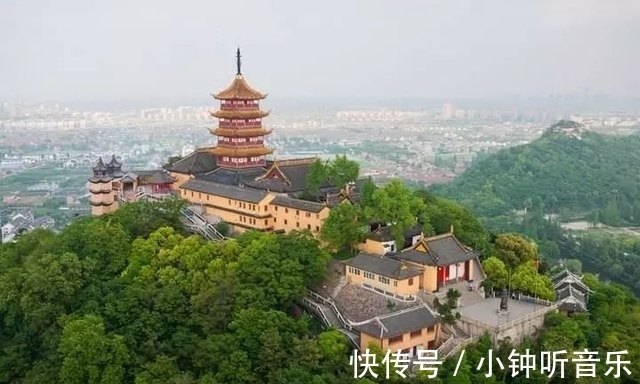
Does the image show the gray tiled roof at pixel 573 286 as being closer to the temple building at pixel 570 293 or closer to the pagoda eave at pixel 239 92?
the temple building at pixel 570 293

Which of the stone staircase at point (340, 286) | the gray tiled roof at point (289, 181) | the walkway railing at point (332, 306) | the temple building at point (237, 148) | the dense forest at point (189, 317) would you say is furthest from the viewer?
the temple building at point (237, 148)

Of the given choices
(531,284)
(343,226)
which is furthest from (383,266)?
(531,284)

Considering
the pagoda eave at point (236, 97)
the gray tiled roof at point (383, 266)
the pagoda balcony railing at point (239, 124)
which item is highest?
the pagoda eave at point (236, 97)

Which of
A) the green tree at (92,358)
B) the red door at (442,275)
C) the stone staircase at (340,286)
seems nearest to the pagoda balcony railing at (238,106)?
the stone staircase at (340,286)

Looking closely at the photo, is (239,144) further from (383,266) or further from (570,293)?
(570,293)

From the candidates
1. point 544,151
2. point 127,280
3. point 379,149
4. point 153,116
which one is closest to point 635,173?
point 544,151

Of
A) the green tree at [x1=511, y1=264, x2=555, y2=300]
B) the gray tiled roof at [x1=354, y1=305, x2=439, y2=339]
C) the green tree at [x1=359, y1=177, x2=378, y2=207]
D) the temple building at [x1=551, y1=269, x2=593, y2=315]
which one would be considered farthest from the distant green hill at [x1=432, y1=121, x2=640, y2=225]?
the gray tiled roof at [x1=354, y1=305, x2=439, y2=339]

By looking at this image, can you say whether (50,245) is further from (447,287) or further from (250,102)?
(447,287)
